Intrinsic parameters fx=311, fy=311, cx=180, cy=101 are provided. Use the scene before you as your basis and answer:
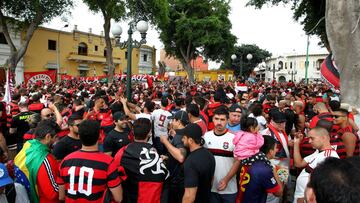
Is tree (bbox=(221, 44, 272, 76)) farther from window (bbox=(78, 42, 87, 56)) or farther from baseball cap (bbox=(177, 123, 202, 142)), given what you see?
baseball cap (bbox=(177, 123, 202, 142))

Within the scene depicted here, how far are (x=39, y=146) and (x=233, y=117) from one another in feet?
10.4

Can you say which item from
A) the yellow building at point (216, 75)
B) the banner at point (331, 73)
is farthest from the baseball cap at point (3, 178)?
the yellow building at point (216, 75)

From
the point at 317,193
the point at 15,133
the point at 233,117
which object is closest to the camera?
the point at 317,193

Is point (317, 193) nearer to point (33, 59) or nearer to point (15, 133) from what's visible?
point (15, 133)

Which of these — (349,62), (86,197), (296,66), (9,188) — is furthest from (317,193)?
(296,66)

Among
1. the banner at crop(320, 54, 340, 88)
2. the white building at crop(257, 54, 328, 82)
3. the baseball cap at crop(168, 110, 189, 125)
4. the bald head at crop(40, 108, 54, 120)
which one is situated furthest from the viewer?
the white building at crop(257, 54, 328, 82)

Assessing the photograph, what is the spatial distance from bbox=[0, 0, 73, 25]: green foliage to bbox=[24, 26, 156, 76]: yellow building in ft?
40.0

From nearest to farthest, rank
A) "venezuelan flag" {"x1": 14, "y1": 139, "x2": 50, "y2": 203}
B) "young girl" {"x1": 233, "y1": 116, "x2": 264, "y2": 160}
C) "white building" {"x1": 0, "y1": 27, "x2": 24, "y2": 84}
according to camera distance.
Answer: "venezuelan flag" {"x1": 14, "y1": 139, "x2": 50, "y2": 203} → "young girl" {"x1": 233, "y1": 116, "x2": 264, "y2": 160} → "white building" {"x1": 0, "y1": 27, "x2": 24, "y2": 84}

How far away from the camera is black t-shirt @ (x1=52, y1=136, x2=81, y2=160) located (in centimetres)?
406

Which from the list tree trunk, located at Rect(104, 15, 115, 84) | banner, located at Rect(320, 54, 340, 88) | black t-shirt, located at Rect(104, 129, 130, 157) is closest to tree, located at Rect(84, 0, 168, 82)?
tree trunk, located at Rect(104, 15, 115, 84)

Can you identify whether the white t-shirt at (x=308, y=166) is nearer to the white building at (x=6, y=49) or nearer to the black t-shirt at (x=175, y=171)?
the black t-shirt at (x=175, y=171)

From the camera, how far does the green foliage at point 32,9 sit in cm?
2241

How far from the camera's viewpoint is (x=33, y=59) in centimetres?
3775

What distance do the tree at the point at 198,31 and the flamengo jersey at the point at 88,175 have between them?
3163 centimetres
